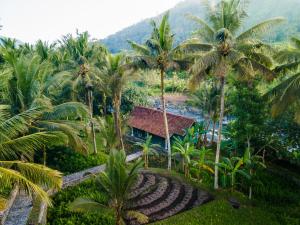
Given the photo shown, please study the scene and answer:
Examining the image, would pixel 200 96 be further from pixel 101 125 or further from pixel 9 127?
pixel 9 127

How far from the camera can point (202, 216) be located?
13.8 meters

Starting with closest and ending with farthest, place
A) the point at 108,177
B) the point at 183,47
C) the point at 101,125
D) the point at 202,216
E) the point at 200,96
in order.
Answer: the point at 108,177 < the point at 202,216 < the point at 183,47 < the point at 101,125 < the point at 200,96

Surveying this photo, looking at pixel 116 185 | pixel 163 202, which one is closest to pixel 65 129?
pixel 116 185

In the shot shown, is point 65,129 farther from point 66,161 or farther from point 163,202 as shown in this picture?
point 66,161

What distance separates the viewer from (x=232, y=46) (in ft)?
49.7

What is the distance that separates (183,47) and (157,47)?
2.53 meters

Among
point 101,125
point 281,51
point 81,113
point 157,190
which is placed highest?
point 281,51

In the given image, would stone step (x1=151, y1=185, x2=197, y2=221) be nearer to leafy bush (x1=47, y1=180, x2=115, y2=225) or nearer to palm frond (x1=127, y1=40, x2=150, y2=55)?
leafy bush (x1=47, y1=180, x2=115, y2=225)

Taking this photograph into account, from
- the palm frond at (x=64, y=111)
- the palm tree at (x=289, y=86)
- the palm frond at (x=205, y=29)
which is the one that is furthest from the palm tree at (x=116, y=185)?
the palm frond at (x=205, y=29)

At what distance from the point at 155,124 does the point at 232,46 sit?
14.2 m

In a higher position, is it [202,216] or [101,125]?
[101,125]

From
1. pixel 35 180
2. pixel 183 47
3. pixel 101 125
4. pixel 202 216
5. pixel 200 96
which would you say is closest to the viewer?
pixel 35 180

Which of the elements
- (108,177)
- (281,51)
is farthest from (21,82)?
(281,51)

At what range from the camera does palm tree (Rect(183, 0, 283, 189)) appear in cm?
1491
